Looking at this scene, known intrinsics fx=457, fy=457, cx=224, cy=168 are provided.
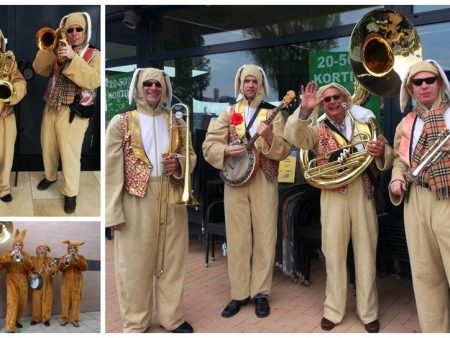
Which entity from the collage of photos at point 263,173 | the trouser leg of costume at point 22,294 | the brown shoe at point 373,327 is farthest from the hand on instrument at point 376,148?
the trouser leg of costume at point 22,294

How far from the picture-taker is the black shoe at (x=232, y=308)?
354cm

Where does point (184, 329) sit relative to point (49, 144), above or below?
below

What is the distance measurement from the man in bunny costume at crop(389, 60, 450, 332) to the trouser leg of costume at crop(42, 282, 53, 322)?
457 cm

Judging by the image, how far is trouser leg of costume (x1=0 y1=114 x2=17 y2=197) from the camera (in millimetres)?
3844

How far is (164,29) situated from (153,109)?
10.6 feet

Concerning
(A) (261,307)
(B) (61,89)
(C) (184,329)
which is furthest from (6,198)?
(A) (261,307)

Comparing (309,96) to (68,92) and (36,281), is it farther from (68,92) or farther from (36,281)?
(36,281)

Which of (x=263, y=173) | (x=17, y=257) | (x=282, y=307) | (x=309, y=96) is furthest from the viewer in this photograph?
(x=17, y=257)

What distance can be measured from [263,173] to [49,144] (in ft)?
6.13

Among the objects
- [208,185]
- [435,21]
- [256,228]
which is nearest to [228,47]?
[208,185]

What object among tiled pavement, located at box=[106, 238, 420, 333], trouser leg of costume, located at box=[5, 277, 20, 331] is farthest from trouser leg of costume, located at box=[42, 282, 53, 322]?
tiled pavement, located at box=[106, 238, 420, 333]

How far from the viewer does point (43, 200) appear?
392 centimetres

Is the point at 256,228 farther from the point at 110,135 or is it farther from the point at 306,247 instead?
the point at 110,135

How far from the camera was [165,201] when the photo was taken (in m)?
3.13
